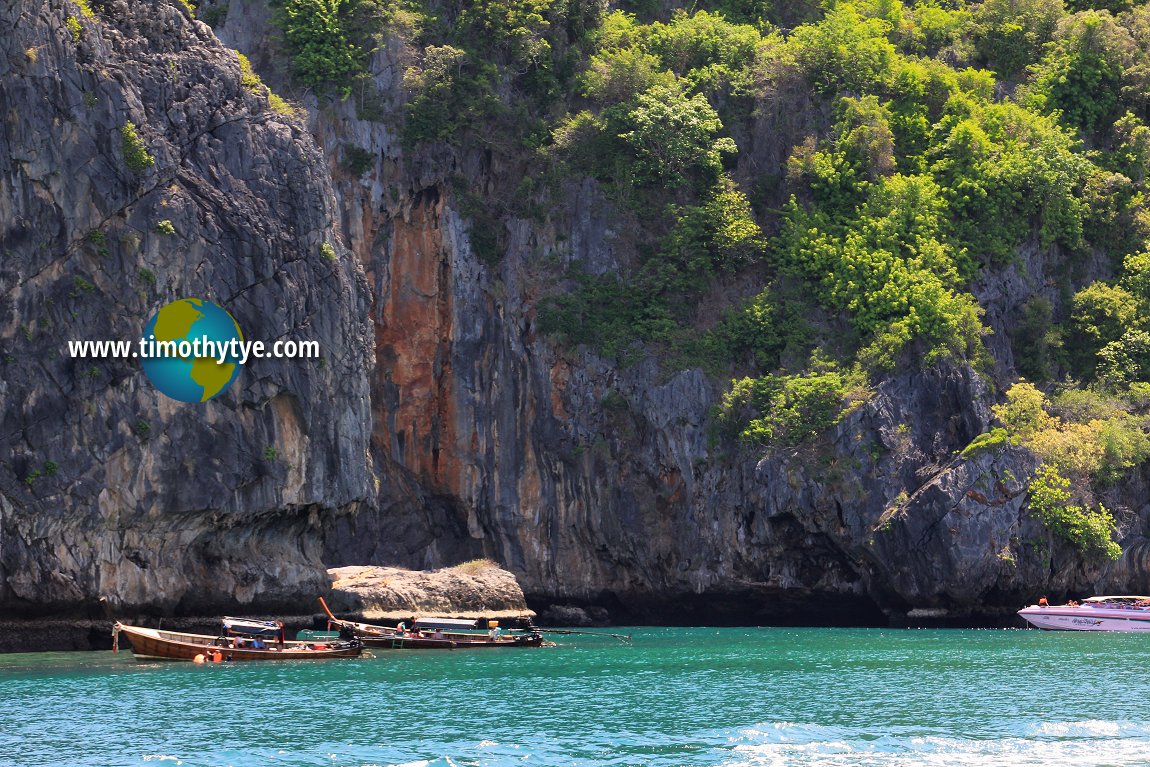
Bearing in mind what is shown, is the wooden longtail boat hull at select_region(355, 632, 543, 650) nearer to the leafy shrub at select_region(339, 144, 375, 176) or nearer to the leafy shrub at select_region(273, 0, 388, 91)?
the leafy shrub at select_region(339, 144, 375, 176)

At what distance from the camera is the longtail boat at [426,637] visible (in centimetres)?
4819

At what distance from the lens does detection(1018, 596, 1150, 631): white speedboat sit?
53.8m

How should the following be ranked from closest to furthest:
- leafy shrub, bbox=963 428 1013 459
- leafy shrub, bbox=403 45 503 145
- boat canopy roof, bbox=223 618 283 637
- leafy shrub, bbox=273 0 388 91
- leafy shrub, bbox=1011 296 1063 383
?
boat canopy roof, bbox=223 618 283 637, leafy shrub, bbox=963 428 1013 459, leafy shrub, bbox=1011 296 1063 383, leafy shrub, bbox=273 0 388 91, leafy shrub, bbox=403 45 503 145

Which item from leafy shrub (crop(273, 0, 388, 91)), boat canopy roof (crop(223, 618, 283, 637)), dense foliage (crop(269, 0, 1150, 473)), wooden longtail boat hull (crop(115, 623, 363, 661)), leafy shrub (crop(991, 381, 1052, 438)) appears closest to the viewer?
wooden longtail boat hull (crop(115, 623, 363, 661))

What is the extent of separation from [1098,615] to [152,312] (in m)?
32.4

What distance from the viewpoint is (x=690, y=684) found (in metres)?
38.0

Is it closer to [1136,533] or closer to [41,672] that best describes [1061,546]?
[1136,533]

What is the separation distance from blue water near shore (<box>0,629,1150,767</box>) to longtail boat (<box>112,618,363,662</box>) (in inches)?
29.8

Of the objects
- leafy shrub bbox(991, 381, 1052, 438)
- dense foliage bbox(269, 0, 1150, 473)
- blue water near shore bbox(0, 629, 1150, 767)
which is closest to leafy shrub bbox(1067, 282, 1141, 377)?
dense foliage bbox(269, 0, 1150, 473)

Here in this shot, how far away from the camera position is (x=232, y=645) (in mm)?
44062

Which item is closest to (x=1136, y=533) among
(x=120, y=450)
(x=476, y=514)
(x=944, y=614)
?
(x=944, y=614)

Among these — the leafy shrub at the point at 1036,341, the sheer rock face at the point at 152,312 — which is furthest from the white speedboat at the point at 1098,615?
the sheer rock face at the point at 152,312

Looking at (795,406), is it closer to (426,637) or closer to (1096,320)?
(1096,320)

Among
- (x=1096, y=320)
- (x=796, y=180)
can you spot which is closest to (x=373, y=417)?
(x=796, y=180)
